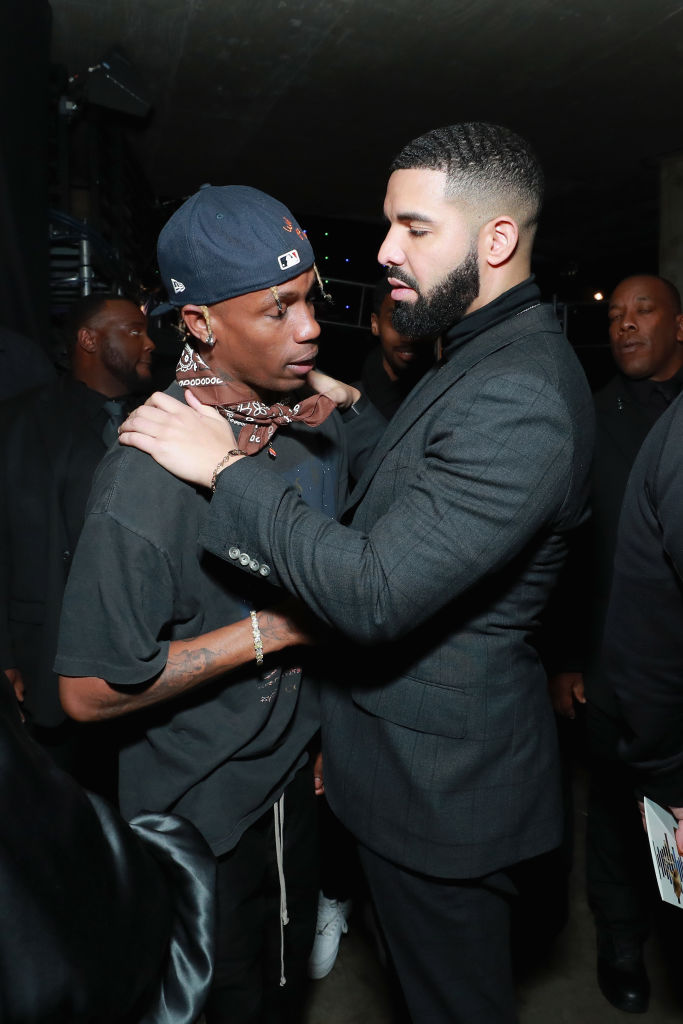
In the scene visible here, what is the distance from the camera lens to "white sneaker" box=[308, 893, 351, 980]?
91.1 inches

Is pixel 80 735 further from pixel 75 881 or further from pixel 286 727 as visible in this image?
pixel 75 881

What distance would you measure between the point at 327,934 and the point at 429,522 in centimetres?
178

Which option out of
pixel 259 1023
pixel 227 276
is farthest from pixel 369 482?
pixel 259 1023

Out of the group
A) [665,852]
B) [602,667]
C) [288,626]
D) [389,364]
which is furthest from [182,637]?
[389,364]

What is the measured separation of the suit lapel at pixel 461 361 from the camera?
1.32 m

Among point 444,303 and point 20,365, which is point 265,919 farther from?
point 20,365

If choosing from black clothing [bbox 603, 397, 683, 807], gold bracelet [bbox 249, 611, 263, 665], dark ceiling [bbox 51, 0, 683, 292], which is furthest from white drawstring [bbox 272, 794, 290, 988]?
dark ceiling [bbox 51, 0, 683, 292]

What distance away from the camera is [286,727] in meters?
1.52

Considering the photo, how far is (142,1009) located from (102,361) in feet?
9.01

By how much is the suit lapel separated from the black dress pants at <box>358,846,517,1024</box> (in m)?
0.71

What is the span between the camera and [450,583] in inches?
45.8

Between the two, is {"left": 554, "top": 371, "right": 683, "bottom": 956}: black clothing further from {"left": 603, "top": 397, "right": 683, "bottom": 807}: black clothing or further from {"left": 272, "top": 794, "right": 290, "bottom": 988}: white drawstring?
{"left": 272, "top": 794, "right": 290, "bottom": 988}: white drawstring

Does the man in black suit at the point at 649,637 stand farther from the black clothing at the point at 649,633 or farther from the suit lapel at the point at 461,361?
the suit lapel at the point at 461,361

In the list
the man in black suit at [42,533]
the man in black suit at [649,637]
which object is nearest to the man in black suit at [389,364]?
the man in black suit at [42,533]
